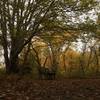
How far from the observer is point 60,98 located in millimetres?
8711

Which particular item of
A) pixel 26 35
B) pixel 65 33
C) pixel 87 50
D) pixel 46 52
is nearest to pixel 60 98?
pixel 26 35

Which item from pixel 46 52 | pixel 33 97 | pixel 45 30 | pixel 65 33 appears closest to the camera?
pixel 33 97

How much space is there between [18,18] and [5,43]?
6.45 ft

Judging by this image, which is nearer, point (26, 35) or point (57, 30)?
point (26, 35)

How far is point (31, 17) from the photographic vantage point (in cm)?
1952

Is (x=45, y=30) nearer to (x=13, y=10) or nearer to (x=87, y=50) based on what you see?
(x=13, y=10)

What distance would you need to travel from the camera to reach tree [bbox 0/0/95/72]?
18578 mm

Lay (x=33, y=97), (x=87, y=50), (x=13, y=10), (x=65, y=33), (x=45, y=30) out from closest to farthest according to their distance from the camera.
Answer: (x=33, y=97)
(x=13, y=10)
(x=45, y=30)
(x=65, y=33)
(x=87, y=50)

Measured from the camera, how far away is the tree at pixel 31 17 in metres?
18.6

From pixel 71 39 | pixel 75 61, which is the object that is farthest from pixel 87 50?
pixel 71 39

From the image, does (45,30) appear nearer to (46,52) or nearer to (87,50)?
(46,52)

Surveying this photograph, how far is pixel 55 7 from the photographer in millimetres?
18953

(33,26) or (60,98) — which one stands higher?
(33,26)

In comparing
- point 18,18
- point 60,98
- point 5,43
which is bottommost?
point 60,98
